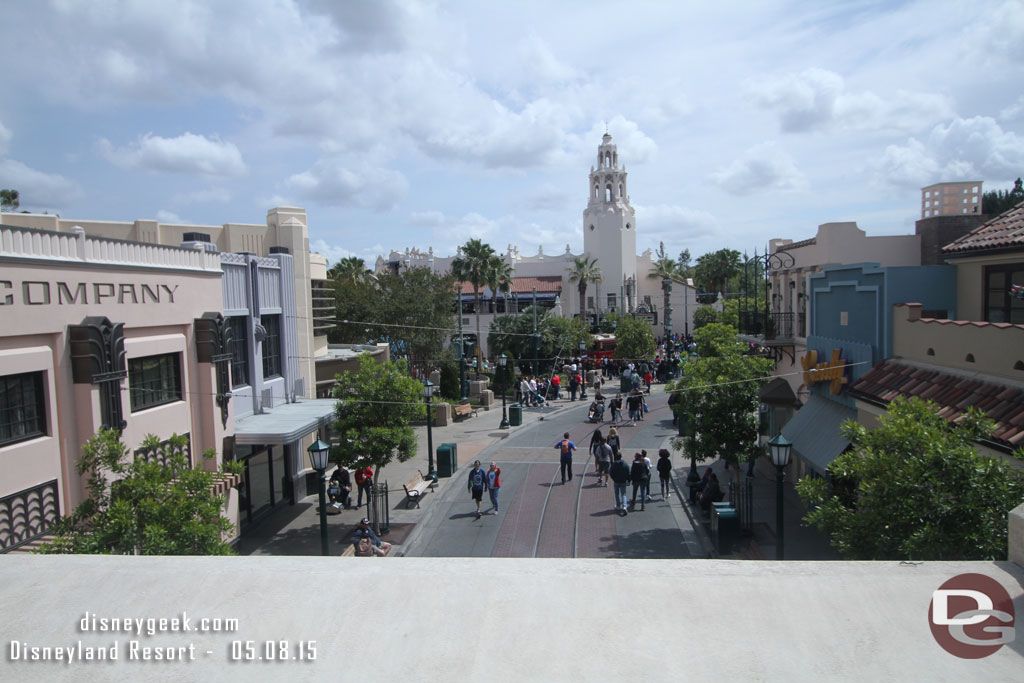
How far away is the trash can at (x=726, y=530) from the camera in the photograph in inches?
540

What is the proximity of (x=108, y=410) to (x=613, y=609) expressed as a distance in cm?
1010

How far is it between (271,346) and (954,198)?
18.4 meters

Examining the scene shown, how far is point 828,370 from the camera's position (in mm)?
14961

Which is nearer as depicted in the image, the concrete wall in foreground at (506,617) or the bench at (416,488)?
the concrete wall in foreground at (506,617)

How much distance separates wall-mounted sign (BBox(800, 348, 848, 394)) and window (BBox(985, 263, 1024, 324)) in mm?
2658

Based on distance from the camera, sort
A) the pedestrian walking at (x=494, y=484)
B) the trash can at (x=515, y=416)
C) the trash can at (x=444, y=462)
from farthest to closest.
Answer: the trash can at (x=515, y=416), the trash can at (x=444, y=462), the pedestrian walking at (x=494, y=484)

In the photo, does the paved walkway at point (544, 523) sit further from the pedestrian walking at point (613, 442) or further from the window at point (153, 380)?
the window at point (153, 380)

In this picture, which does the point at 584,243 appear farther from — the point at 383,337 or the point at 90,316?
the point at 90,316

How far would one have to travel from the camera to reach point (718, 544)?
45.4ft

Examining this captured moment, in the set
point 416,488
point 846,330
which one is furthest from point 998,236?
point 416,488

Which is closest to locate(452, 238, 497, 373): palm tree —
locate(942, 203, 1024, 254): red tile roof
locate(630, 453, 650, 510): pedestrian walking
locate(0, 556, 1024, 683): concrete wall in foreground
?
locate(630, 453, 650, 510): pedestrian walking

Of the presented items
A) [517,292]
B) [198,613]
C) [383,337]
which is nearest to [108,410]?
[198,613]

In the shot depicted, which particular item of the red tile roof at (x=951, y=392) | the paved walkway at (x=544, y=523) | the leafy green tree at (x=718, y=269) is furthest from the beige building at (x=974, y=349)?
the leafy green tree at (x=718, y=269)

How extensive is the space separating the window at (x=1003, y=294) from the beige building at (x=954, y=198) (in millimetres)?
6619
